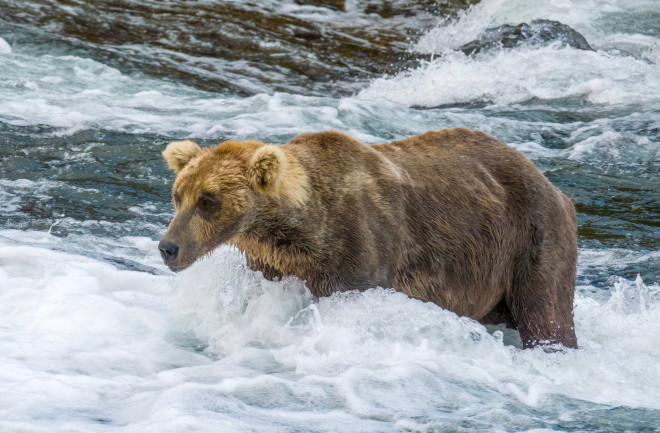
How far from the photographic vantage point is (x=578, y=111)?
1258 centimetres

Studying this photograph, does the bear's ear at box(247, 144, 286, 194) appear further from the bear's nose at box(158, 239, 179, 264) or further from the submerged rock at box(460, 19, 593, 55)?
the submerged rock at box(460, 19, 593, 55)

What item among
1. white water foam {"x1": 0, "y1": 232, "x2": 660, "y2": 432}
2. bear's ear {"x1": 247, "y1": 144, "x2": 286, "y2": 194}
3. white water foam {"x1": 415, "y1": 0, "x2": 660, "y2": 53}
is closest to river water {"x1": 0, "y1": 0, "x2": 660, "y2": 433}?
white water foam {"x1": 0, "y1": 232, "x2": 660, "y2": 432}

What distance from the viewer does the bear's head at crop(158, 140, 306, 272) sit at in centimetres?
493

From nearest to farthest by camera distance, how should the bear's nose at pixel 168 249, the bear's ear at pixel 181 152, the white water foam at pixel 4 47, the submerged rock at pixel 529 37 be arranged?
the bear's nose at pixel 168 249 → the bear's ear at pixel 181 152 → the white water foam at pixel 4 47 → the submerged rock at pixel 529 37

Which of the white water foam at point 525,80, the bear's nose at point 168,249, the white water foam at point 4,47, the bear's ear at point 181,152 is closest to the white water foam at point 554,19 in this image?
the white water foam at point 525,80

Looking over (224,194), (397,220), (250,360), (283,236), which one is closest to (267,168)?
(224,194)

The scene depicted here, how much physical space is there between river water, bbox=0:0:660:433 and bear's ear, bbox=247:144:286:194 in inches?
24.1

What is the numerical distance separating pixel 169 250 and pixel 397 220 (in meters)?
1.38

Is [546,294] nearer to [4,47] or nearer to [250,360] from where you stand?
[250,360]

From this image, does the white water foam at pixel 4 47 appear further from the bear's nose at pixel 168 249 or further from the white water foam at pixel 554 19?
the bear's nose at pixel 168 249

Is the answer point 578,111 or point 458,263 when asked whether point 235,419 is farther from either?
point 578,111

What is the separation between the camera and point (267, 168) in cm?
499

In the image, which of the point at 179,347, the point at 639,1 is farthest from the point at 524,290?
the point at 639,1

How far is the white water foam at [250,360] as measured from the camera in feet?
14.0
